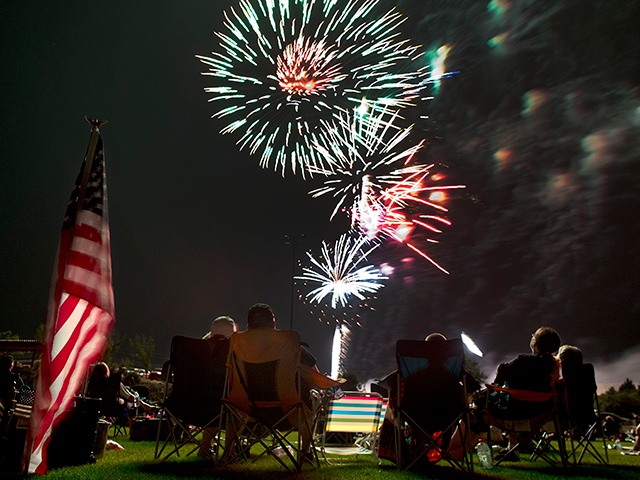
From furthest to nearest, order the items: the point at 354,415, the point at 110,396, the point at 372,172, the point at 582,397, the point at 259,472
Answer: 1. the point at 372,172
2. the point at 110,396
3. the point at 354,415
4. the point at 582,397
5. the point at 259,472

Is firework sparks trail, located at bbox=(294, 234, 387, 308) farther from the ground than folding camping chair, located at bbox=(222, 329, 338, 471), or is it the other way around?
firework sparks trail, located at bbox=(294, 234, 387, 308)

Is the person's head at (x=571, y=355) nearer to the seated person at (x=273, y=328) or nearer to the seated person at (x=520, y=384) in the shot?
the seated person at (x=520, y=384)

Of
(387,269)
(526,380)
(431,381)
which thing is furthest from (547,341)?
(387,269)

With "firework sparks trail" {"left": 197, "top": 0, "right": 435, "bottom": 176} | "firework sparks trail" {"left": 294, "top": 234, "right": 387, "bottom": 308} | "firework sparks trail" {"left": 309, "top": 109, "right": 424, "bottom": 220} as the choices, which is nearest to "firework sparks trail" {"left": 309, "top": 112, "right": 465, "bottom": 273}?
"firework sparks trail" {"left": 309, "top": 109, "right": 424, "bottom": 220}

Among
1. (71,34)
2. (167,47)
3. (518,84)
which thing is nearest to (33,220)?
(71,34)

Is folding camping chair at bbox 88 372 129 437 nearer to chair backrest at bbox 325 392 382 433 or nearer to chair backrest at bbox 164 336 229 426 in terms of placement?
chair backrest at bbox 164 336 229 426

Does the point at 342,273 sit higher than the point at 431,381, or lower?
higher

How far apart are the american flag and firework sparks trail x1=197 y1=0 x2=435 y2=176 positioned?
6607 millimetres

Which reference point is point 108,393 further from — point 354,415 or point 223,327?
point 354,415

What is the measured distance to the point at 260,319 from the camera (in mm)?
3781

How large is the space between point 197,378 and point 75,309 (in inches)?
43.9

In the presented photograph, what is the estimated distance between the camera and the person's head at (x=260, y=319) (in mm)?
3773

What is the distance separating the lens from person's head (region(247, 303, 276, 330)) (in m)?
3.77

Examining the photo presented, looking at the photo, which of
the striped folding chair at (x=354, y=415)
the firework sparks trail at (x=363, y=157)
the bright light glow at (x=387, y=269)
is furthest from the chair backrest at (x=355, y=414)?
the bright light glow at (x=387, y=269)
